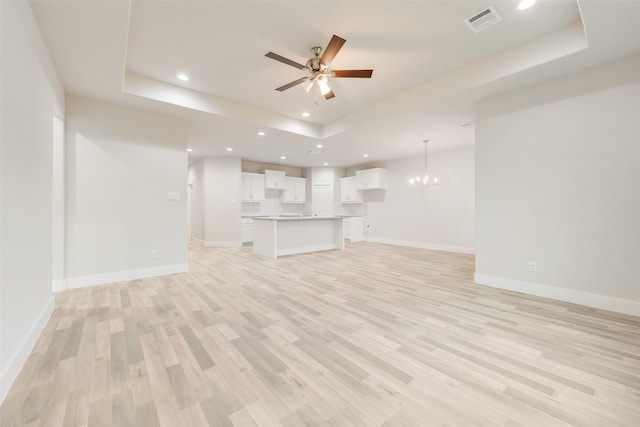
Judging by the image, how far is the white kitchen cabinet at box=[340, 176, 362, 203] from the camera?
898cm

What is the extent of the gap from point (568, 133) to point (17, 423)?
521 centimetres

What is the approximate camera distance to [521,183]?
10.9ft

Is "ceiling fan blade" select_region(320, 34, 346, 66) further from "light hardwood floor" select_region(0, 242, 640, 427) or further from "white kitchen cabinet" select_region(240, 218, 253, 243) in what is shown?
"white kitchen cabinet" select_region(240, 218, 253, 243)

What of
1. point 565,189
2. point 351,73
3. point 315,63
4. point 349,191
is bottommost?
point 565,189

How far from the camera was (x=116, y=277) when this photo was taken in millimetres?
3742

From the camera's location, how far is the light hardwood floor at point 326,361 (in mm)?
1331

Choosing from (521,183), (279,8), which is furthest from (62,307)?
(521,183)

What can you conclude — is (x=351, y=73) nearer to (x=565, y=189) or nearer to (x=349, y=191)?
(x=565, y=189)

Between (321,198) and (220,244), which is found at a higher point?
(321,198)

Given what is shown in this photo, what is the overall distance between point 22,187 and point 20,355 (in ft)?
3.84

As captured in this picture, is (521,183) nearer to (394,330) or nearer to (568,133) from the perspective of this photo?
(568,133)

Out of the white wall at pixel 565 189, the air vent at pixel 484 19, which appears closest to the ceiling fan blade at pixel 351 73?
the air vent at pixel 484 19

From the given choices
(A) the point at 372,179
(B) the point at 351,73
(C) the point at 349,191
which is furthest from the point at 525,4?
(C) the point at 349,191

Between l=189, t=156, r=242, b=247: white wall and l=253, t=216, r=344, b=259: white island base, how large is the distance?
160cm
